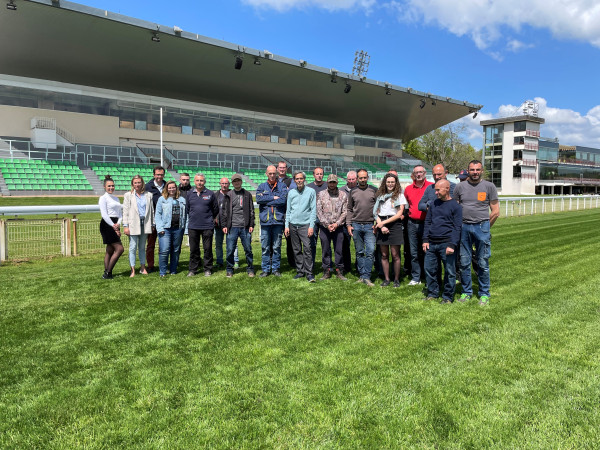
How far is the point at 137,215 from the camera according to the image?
6332 millimetres

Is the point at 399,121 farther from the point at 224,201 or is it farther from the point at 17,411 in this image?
the point at 17,411

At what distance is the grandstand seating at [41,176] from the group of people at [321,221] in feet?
56.7

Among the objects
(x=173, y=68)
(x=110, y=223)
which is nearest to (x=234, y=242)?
(x=110, y=223)

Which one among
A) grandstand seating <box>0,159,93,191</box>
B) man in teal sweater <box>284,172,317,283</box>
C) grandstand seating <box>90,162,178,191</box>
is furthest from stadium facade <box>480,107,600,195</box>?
man in teal sweater <box>284,172,317,283</box>

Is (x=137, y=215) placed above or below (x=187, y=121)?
below

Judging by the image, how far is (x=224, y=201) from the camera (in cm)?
643

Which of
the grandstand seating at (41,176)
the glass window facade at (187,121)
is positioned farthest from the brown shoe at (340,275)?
the glass window facade at (187,121)

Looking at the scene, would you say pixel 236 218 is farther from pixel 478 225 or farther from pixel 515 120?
pixel 515 120

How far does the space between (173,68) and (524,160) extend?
5282 cm

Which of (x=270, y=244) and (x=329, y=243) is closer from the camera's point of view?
(x=329, y=243)

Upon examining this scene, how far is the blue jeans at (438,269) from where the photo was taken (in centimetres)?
485

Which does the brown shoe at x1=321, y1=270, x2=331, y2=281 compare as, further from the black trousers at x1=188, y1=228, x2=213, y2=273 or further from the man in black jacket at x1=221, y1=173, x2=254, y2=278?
the black trousers at x1=188, y1=228, x2=213, y2=273

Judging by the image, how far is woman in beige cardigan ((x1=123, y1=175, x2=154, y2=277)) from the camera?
630 cm

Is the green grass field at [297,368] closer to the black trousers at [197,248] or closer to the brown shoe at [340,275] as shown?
the brown shoe at [340,275]
